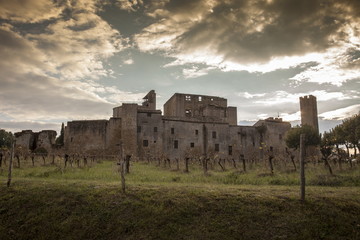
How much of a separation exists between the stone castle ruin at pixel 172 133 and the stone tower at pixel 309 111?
794 centimetres

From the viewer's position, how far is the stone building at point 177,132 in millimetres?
32094

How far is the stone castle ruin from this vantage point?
32094 millimetres

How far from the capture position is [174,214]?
8.58 metres

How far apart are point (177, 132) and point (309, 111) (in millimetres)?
26670

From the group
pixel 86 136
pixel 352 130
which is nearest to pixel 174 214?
pixel 86 136

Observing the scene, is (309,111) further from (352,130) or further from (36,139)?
(36,139)

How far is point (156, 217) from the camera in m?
8.48

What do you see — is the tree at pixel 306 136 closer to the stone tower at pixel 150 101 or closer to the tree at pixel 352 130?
the tree at pixel 352 130

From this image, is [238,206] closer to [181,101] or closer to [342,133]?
[342,133]

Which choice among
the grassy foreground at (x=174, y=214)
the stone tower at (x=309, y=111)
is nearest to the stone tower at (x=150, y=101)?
the stone tower at (x=309, y=111)

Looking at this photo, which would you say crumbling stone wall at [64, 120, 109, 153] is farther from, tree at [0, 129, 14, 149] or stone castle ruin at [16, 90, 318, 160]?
tree at [0, 129, 14, 149]

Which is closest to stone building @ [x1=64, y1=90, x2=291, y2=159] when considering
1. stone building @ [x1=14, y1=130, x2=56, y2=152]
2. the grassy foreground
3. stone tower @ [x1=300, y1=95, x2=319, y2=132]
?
stone building @ [x1=14, y1=130, x2=56, y2=152]

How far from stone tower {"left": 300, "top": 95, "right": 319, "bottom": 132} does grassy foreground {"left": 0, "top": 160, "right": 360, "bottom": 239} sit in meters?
41.5

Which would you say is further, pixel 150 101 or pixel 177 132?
pixel 150 101
